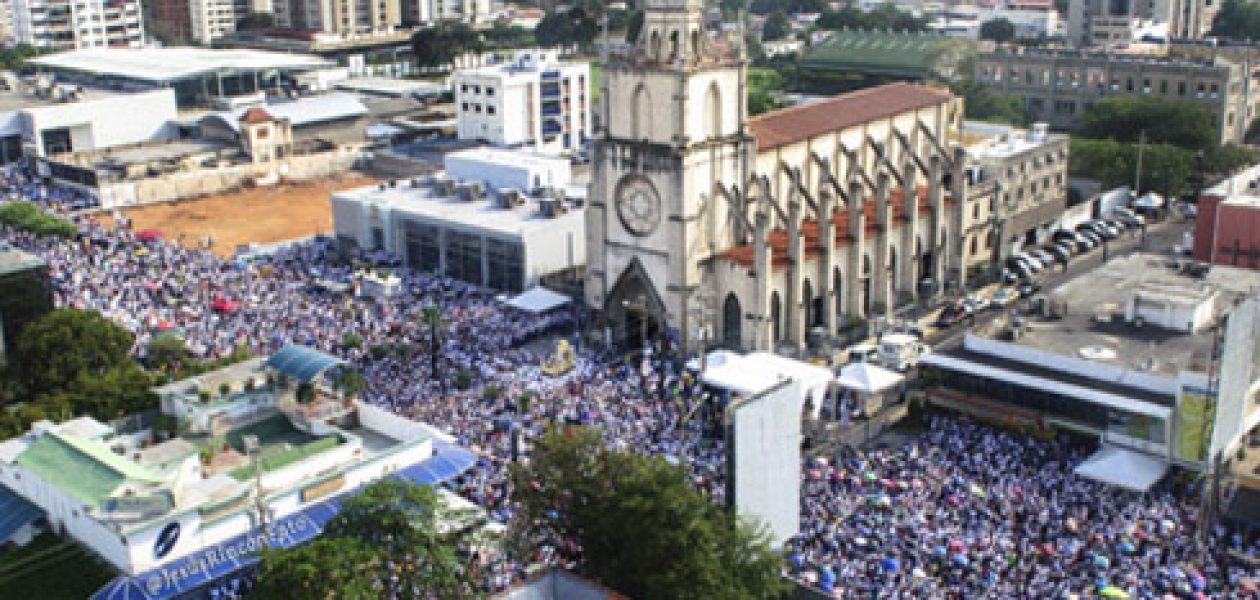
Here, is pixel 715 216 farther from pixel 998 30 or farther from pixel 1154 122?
pixel 998 30

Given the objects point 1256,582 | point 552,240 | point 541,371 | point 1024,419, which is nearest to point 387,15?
point 552,240

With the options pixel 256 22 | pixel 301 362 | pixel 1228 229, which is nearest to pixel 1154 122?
pixel 1228 229

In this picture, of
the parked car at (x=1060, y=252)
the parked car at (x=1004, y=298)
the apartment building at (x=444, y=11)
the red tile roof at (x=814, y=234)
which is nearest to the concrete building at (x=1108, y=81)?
the parked car at (x=1060, y=252)

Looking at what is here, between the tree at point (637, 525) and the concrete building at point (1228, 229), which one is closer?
the tree at point (637, 525)

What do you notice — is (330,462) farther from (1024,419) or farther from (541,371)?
(1024,419)

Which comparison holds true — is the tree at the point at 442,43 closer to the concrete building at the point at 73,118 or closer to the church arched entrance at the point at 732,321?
the concrete building at the point at 73,118
